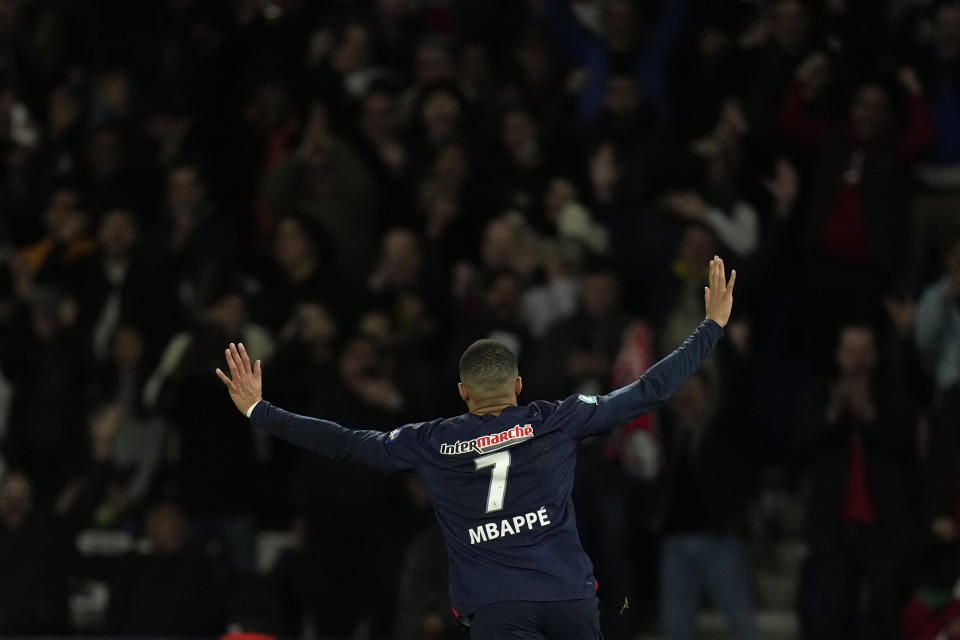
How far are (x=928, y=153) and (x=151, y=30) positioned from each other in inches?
258

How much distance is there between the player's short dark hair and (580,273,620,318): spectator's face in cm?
488

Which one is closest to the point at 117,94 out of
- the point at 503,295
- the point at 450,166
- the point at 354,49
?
the point at 354,49

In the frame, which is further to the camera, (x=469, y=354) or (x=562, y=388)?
(x=562, y=388)

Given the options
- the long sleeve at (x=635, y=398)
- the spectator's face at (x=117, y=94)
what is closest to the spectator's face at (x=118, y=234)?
the spectator's face at (x=117, y=94)

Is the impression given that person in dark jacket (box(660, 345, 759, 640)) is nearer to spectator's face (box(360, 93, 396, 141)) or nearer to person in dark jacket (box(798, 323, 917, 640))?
person in dark jacket (box(798, 323, 917, 640))

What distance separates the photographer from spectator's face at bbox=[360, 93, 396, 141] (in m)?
13.2

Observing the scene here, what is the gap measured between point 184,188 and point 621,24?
11.1 ft

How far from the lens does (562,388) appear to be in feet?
37.0

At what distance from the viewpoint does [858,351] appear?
36.4ft

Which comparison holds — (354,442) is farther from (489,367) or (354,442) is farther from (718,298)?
(718,298)

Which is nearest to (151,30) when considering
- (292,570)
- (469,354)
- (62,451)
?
(62,451)

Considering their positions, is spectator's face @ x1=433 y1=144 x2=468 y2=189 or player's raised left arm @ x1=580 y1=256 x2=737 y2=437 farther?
spectator's face @ x1=433 y1=144 x2=468 y2=189

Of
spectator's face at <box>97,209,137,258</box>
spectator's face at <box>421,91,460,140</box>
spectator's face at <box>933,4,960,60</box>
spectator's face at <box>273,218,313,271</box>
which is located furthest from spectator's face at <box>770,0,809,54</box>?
spectator's face at <box>97,209,137,258</box>

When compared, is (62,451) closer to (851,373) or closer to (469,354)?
(851,373)
